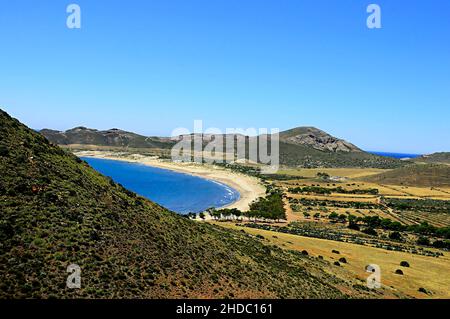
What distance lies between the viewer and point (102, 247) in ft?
76.2

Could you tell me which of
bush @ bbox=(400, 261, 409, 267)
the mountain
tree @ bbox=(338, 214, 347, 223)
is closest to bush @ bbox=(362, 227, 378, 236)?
tree @ bbox=(338, 214, 347, 223)

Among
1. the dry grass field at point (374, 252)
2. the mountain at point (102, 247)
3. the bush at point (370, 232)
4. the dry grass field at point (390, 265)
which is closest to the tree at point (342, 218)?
the dry grass field at point (374, 252)

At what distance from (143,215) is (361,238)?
60.7 m

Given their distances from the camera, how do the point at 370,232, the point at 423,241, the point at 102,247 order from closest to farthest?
the point at 102,247 < the point at 423,241 < the point at 370,232

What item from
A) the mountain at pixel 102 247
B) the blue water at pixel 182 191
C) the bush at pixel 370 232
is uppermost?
the mountain at pixel 102 247

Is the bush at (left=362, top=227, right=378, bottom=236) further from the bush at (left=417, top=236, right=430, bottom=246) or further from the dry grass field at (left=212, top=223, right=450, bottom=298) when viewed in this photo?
the dry grass field at (left=212, top=223, right=450, bottom=298)

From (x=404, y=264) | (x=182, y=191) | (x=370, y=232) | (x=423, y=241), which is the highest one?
(x=404, y=264)

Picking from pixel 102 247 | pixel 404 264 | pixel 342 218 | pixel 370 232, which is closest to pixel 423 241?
pixel 370 232

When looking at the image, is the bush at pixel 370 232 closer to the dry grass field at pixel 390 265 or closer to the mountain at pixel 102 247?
the dry grass field at pixel 390 265

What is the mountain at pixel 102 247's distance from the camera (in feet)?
63.8

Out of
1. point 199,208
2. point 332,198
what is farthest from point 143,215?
point 332,198

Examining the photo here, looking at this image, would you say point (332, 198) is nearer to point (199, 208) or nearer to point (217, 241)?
point (199, 208)

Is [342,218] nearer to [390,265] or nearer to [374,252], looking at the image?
[374,252]

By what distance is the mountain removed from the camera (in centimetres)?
1945
